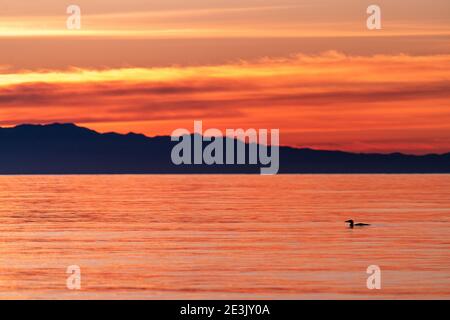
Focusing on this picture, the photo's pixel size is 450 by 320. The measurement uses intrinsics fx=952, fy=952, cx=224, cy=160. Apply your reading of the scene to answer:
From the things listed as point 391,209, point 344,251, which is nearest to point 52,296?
point 344,251

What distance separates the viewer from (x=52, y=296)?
139 feet

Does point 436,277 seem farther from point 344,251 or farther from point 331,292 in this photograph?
point 344,251

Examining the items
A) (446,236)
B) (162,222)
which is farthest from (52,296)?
(162,222)

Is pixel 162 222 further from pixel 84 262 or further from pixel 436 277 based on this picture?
pixel 436 277

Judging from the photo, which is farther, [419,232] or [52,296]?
[419,232]

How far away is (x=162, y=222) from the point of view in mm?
86938

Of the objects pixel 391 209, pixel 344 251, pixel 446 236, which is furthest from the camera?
pixel 391 209

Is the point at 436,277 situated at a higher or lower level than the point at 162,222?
lower

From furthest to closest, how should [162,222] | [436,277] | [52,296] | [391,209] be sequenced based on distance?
[391,209] < [162,222] < [436,277] < [52,296]

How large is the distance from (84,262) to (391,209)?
2251 inches
